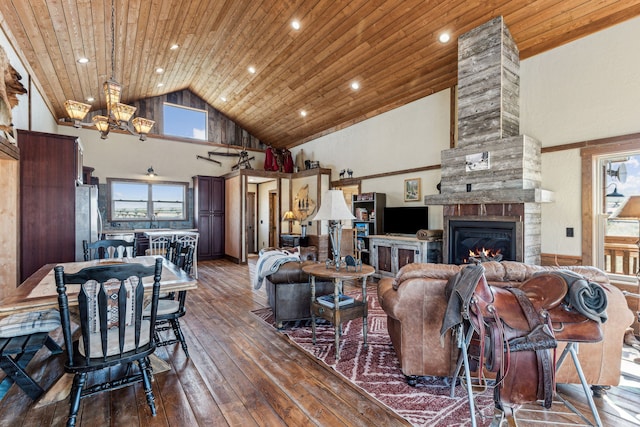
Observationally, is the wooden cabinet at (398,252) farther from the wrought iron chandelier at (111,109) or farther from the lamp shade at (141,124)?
the wrought iron chandelier at (111,109)

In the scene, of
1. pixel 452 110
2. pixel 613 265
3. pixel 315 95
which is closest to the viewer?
pixel 613 265

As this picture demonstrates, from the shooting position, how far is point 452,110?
5.32 metres

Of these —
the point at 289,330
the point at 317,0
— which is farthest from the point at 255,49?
the point at 289,330

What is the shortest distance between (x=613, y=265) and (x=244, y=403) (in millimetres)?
4590

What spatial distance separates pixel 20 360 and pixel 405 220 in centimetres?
546

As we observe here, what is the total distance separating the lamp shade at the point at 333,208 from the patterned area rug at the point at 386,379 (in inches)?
50.3

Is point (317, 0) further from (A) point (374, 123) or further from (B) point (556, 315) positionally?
(B) point (556, 315)

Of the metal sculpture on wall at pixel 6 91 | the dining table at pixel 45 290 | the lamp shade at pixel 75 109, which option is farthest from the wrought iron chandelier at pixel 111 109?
the dining table at pixel 45 290

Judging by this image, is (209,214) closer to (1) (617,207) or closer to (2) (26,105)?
(2) (26,105)

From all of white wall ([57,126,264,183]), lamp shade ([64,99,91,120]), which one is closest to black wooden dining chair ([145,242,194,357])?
lamp shade ([64,99,91,120])

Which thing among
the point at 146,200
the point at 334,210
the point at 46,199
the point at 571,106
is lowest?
the point at 334,210

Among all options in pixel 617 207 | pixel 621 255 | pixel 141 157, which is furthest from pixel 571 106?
pixel 141 157

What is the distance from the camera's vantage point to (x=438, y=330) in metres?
2.22

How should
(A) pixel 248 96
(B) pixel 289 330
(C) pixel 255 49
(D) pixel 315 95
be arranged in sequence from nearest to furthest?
1. (B) pixel 289 330
2. (C) pixel 255 49
3. (D) pixel 315 95
4. (A) pixel 248 96
